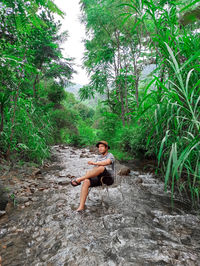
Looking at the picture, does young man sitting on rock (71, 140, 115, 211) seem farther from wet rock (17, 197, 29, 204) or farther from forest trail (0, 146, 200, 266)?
wet rock (17, 197, 29, 204)

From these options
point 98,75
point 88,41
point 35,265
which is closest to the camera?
point 35,265

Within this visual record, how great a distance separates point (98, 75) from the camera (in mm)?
7762

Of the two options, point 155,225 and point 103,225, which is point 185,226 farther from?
point 103,225

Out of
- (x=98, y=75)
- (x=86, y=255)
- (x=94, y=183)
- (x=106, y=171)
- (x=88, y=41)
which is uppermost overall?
(x=88, y=41)

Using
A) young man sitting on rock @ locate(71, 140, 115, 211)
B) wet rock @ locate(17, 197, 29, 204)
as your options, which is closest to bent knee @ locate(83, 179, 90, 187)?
young man sitting on rock @ locate(71, 140, 115, 211)

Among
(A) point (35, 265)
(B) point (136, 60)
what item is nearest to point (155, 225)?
(A) point (35, 265)

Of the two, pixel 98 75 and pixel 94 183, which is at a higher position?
pixel 98 75

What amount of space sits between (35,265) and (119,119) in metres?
7.28

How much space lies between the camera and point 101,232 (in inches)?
68.0

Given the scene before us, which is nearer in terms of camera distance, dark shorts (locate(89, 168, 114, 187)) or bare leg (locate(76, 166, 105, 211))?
bare leg (locate(76, 166, 105, 211))

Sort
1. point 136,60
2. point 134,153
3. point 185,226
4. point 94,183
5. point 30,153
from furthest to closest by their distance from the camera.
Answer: point 136,60, point 134,153, point 30,153, point 94,183, point 185,226

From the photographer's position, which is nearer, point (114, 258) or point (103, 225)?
point (114, 258)

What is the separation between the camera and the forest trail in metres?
1.36

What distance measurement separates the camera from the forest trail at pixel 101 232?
1363mm
